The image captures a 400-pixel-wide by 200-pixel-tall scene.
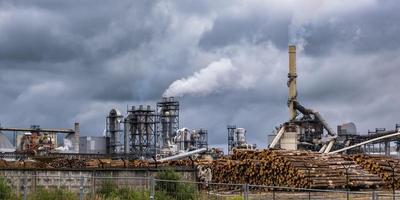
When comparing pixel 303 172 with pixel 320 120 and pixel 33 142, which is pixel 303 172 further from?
pixel 33 142

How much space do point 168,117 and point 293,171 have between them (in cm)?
6237

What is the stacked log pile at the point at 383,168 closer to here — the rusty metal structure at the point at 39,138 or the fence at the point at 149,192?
the fence at the point at 149,192

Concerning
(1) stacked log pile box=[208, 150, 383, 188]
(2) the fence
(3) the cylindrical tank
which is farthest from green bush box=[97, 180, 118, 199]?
(3) the cylindrical tank

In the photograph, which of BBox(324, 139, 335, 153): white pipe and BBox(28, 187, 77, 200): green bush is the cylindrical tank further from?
BBox(28, 187, 77, 200): green bush

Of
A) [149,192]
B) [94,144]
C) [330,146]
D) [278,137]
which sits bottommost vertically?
[149,192]

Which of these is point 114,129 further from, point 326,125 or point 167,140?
point 326,125

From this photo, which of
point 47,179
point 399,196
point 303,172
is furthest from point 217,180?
point 399,196

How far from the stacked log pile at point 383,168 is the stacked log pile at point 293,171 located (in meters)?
1.29

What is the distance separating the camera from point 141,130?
298ft

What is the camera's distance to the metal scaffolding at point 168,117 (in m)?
92.9

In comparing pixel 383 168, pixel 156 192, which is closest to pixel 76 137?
pixel 383 168

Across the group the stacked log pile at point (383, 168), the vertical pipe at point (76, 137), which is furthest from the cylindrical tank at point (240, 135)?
the stacked log pile at point (383, 168)

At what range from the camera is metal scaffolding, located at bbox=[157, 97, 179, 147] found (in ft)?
305

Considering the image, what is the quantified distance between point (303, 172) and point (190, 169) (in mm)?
7348
